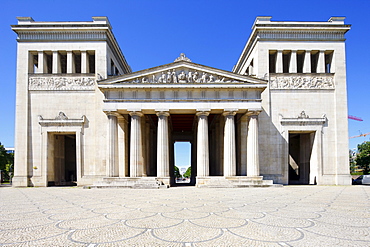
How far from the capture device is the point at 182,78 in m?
34.5

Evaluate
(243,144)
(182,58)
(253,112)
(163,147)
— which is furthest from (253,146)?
(182,58)

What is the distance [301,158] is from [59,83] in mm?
38308

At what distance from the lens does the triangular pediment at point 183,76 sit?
34375 millimetres

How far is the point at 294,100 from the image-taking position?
130 feet

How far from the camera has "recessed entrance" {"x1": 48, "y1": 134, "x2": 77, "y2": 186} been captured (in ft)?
129

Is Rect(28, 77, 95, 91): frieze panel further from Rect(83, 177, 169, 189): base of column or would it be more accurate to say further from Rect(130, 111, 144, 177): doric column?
Rect(83, 177, 169, 189): base of column

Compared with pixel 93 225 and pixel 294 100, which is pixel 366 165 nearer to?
pixel 294 100

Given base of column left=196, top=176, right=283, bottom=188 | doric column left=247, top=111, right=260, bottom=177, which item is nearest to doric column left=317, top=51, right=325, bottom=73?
doric column left=247, top=111, right=260, bottom=177

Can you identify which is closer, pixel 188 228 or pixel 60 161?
pixel 188 228

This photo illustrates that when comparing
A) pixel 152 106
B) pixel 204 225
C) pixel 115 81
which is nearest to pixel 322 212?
pixel 204 225

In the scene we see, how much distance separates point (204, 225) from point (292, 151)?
1687 inches

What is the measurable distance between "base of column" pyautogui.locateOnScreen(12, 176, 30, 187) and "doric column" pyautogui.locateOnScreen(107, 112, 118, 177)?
12834 millimetres

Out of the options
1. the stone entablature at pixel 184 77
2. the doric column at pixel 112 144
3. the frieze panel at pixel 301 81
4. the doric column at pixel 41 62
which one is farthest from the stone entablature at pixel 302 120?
the doric column at pixel 41 62

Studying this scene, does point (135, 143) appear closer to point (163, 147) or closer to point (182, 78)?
point (163, 147)
